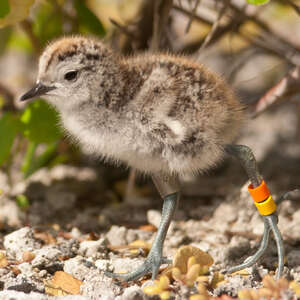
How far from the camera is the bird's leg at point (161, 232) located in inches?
73.0

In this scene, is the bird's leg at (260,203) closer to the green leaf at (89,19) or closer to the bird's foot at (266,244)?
the bird's foot at (266,244)

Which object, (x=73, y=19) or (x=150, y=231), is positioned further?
(x=73, y=19)

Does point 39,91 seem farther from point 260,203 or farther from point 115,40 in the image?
point 115,40

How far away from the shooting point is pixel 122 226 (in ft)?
8.18

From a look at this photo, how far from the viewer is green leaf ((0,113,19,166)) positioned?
245 centimetres

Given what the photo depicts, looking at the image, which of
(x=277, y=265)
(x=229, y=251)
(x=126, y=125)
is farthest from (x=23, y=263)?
(x=277, y=265)

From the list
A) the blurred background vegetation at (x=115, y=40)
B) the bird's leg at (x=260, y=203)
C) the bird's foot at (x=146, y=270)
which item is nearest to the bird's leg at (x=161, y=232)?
the bird's foot at (x=146, y=270)

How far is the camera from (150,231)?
2.49 meters

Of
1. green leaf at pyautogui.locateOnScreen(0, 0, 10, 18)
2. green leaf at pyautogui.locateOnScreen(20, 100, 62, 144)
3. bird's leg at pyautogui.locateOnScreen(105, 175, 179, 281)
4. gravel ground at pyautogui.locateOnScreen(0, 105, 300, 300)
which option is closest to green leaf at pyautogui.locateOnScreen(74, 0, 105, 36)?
green leaf at pyautogui.locateOnScreen(20, 100, 62, 144)

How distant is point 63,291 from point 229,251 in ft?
2.37

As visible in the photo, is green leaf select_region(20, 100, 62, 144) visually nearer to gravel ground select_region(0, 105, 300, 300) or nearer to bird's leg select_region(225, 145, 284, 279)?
gravel ground select_region(0, 105, 300, 300)

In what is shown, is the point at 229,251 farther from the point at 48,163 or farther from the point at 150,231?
the point at 48,163

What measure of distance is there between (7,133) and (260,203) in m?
1.23

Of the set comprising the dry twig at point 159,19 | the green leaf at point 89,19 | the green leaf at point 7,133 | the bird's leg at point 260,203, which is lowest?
the bird's leg at point 260,203
